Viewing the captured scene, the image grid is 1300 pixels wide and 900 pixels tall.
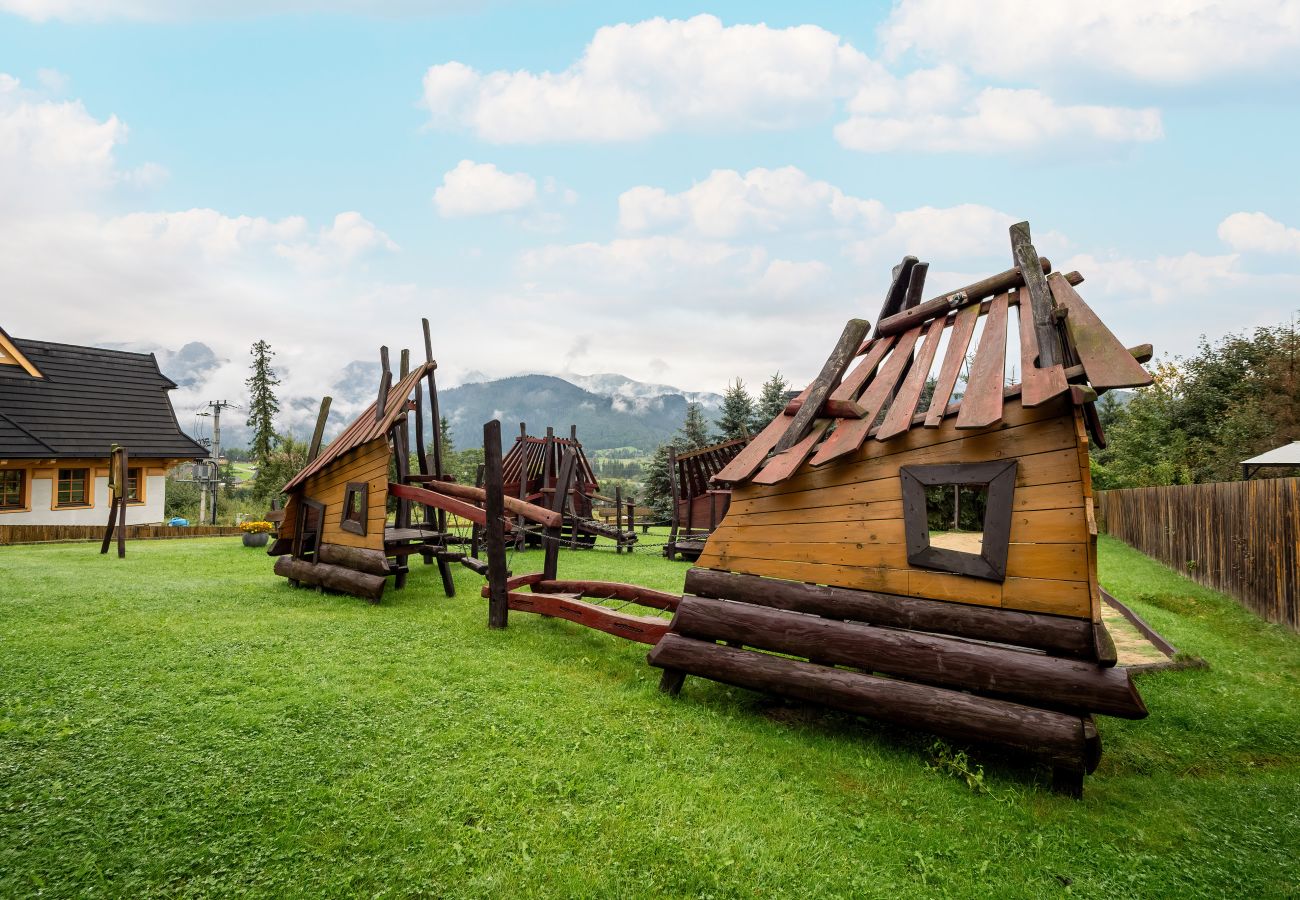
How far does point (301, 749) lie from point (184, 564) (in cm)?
1212

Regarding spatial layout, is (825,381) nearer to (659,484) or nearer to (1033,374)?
(1033,374)

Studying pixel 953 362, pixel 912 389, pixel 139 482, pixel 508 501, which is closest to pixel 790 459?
pixel 912 389

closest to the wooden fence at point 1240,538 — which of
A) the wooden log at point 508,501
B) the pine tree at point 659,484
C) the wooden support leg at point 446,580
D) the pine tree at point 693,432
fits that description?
the wooden log at point 508,501

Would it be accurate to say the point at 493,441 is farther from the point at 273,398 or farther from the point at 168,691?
the point at 273,398

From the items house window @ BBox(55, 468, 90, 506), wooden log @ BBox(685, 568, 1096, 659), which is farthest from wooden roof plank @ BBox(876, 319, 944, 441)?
house window @ BBox(55, 468, 90, 506)

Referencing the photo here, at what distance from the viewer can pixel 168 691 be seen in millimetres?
4957

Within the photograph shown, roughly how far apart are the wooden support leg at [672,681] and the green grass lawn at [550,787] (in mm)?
145

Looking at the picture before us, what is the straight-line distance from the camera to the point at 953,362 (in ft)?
15.8

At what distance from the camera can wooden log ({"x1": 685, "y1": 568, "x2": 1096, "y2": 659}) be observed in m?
3.92

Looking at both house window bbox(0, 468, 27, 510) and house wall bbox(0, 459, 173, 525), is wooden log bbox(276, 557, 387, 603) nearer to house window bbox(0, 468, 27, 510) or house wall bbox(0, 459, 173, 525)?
house wall bbox(0, 459, 173, 525)

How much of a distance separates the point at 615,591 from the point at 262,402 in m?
40.0

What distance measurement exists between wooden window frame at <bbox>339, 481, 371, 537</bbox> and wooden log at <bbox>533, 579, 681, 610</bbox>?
10.5 feet

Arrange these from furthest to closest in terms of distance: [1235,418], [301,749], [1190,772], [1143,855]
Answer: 1. [1235,418]
2. [1190,772]
3. [301,749]
4. [1143,855]

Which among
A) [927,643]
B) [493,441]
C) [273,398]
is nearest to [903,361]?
[927,643]
